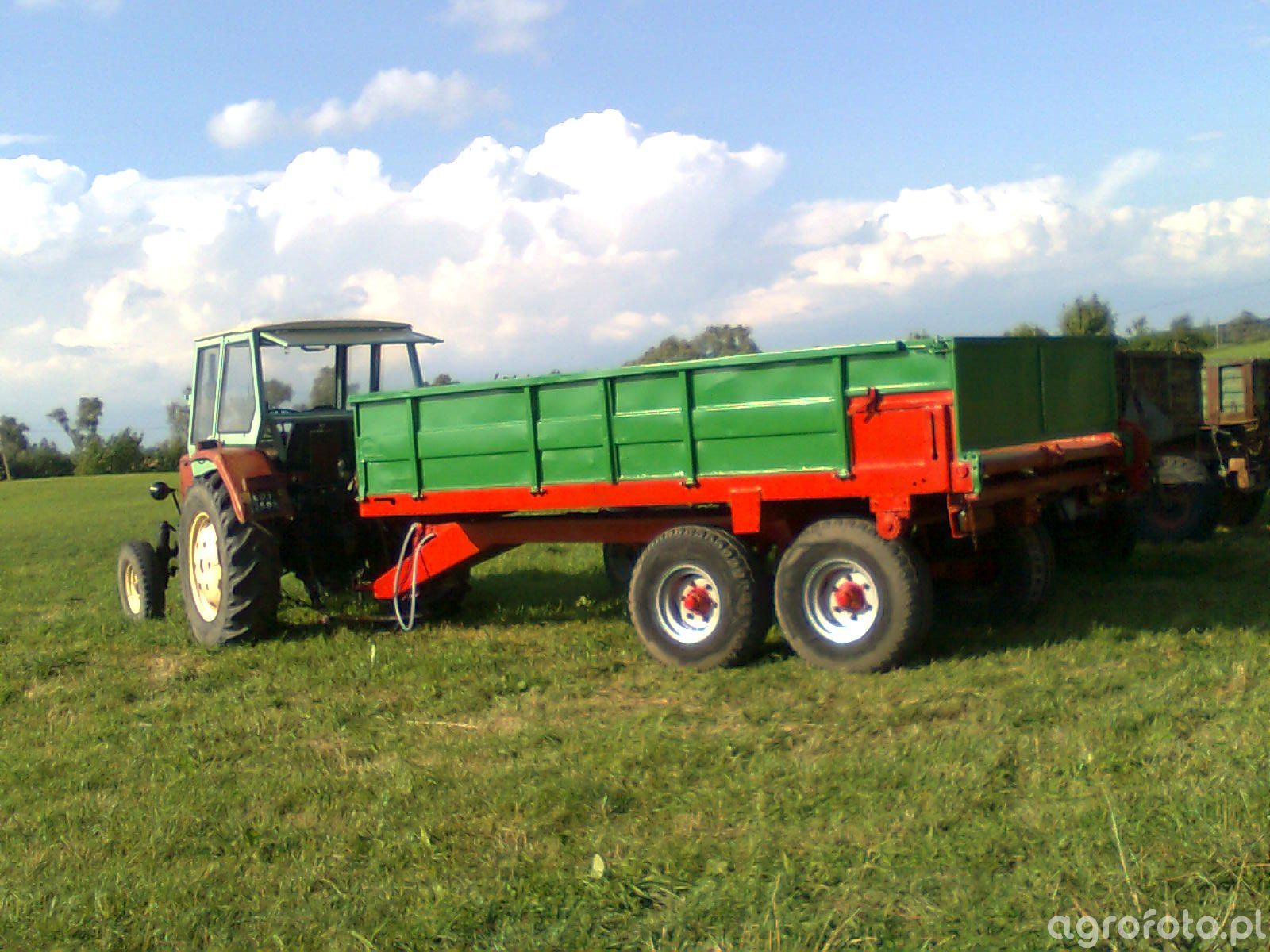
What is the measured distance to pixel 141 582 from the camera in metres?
9.25

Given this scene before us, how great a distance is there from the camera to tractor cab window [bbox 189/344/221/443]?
897cm

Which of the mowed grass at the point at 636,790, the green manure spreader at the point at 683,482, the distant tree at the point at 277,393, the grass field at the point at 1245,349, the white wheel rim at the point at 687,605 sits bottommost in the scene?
the mowed grass at the point at 636,790

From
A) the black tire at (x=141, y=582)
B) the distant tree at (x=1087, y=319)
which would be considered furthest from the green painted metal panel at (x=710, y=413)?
the distant tree at (x=1087, y=319)

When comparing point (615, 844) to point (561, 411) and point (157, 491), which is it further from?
point (157, 491)

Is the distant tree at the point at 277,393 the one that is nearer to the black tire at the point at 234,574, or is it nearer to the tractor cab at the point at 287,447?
the tractor cab at the point at 287,447

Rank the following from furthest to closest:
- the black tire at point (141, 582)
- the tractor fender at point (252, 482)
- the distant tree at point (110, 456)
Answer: the distant tree at point (110, 456) < the black tire at point (141, 582) < the tractor fender at point (252, 482)

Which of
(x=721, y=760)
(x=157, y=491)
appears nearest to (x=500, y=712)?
(x=721, y=760)

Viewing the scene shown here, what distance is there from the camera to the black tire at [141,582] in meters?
9.25

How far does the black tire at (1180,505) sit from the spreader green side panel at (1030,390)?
8.81 ft

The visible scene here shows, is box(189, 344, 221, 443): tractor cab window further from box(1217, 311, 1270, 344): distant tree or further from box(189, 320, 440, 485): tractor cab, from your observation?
box(1217, 311, 1270, 344): distant tree

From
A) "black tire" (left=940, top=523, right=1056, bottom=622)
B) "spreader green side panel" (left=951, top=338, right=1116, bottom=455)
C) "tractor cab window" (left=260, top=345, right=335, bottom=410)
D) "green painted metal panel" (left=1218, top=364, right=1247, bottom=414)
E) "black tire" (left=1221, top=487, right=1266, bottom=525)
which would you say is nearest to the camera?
"spreader green side panel" (left=951, top=338, right=1116, bottom=455)

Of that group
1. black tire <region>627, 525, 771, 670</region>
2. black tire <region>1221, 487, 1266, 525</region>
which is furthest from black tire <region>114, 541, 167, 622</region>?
black tire <region>1221, 487, 1266, 525</region>

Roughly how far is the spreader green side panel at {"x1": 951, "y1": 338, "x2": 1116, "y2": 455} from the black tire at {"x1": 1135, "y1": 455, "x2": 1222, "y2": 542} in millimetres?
2686

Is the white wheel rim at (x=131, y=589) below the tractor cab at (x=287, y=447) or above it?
below
